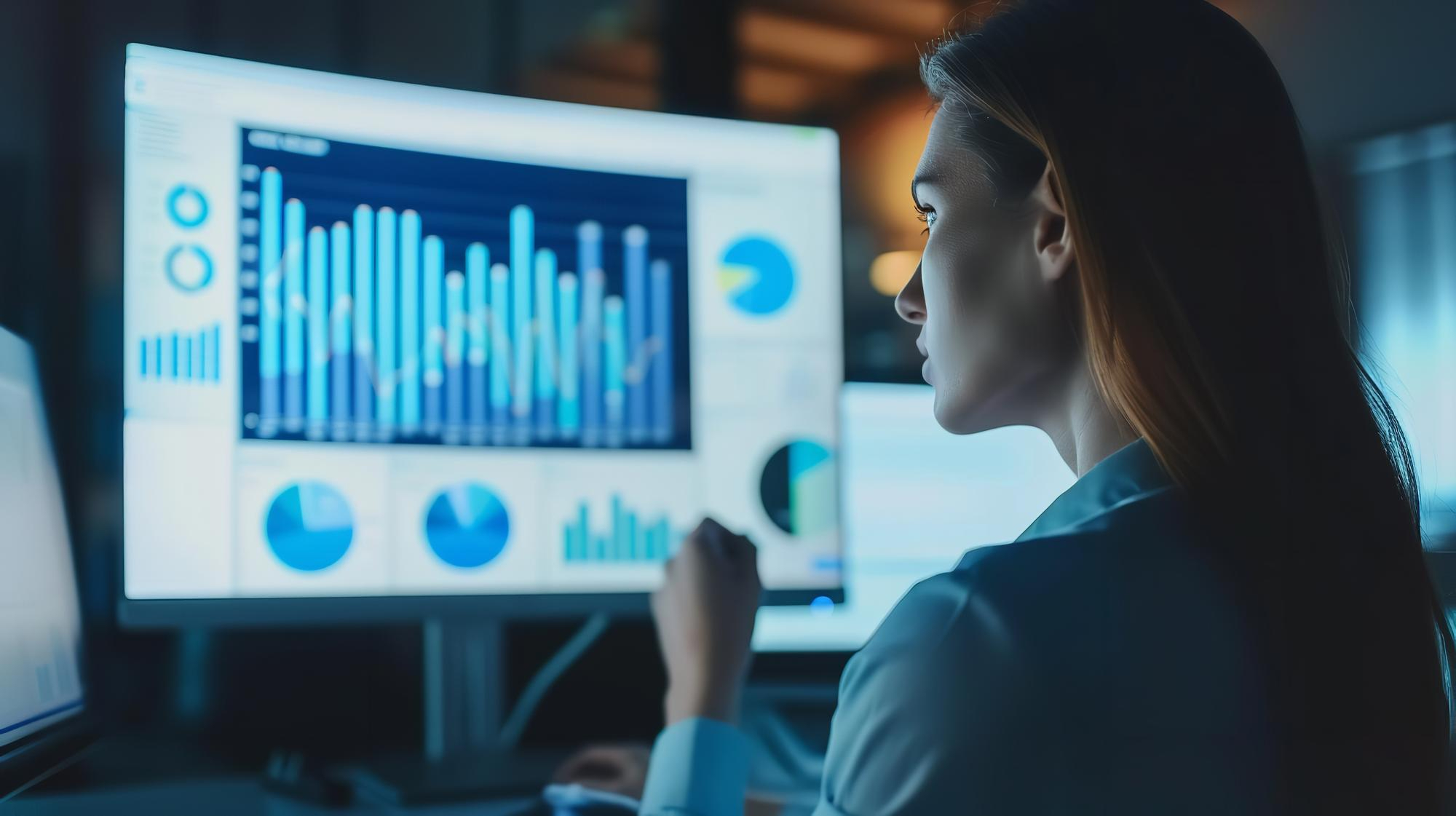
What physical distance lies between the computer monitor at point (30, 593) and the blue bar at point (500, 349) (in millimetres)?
311

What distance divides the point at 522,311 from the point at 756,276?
0.22 metres

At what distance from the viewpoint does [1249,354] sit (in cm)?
50

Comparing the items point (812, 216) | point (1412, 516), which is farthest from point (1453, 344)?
point (1412, 516)

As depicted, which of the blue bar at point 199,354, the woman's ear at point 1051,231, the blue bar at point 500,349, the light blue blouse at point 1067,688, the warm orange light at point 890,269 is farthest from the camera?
the warm orange light at point 890,269

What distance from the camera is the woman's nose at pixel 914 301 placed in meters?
0.65

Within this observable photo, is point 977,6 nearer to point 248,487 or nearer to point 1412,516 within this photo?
point 1412,516

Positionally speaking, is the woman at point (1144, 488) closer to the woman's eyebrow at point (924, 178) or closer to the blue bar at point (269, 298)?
the woman's eyebrow at point (924, 178)

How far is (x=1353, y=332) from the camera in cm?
63

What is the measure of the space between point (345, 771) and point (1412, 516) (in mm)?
755

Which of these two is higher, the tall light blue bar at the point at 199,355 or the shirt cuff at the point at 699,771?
the tall light blue bar at the point at 199,355

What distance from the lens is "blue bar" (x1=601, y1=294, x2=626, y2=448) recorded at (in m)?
0.90

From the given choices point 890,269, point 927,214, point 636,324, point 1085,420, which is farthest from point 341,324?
point 890,269

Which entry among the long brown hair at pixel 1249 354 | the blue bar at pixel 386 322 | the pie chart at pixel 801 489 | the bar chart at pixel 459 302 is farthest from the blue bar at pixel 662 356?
the long brown hair at pixel 1249 354

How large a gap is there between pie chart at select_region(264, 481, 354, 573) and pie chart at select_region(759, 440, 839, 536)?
36 centimetres
